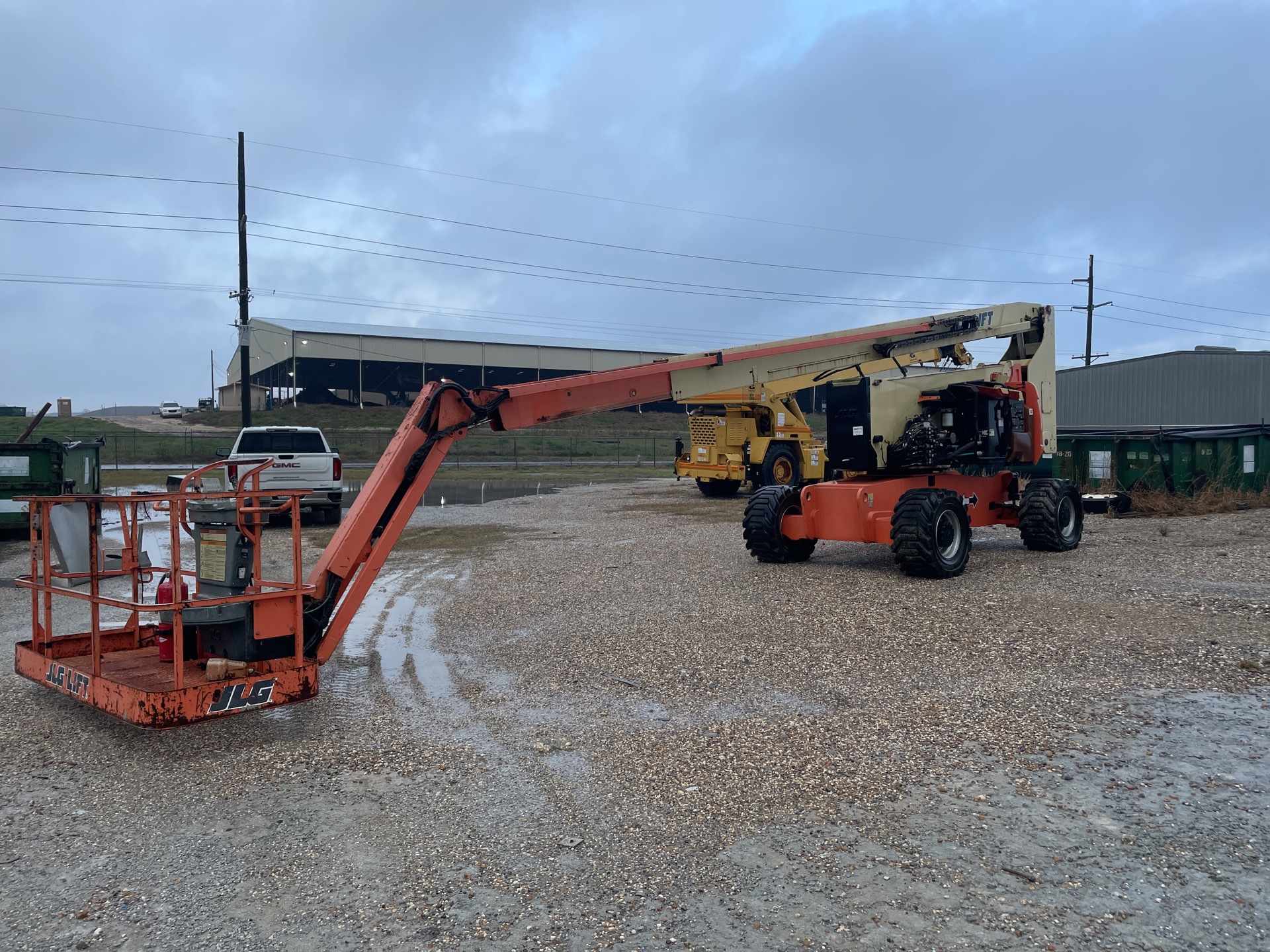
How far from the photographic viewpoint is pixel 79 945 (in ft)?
11.6

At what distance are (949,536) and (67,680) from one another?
8.78 metres

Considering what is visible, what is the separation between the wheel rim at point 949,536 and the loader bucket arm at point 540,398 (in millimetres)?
2161

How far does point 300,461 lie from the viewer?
1672 cm

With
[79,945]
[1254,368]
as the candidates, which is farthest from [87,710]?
[1254,368]

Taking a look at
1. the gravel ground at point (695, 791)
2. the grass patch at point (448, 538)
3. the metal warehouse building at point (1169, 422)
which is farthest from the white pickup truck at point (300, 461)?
the metal warehouse building at point (1169, 422)

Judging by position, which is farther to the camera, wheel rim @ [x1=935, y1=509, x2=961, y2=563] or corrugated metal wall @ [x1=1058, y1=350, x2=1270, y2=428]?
corrugated metal wall @ [x1=1058, y1=350, x2=1270, y2=428]

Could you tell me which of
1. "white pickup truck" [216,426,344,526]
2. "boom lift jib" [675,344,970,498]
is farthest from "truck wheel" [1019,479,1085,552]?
"white pickup truck" [216,426,344,526]

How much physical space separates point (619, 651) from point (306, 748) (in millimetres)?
2878

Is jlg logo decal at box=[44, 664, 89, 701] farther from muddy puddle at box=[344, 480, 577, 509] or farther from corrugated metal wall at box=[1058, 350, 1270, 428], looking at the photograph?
corrugated metal wall at box=[1058, 350, 1270, 428]

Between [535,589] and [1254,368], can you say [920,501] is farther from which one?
[1254,368]

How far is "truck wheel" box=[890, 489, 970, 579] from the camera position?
1057 centimetres

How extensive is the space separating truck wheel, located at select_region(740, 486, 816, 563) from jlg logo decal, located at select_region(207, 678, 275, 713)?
7.21 m

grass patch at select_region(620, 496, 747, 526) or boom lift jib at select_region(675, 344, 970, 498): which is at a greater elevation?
boom lift jib at select_region(675, 344, 970, 498)

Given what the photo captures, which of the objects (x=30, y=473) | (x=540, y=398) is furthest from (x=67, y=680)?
(x=30, y=473)
